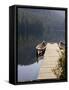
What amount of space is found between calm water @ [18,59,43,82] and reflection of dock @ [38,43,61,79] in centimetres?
5

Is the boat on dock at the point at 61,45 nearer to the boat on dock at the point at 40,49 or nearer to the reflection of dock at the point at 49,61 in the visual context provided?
the reflection of dock at the point at 49,61

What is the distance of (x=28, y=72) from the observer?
338cm

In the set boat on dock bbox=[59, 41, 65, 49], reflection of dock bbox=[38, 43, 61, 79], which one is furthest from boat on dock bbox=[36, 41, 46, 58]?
boat on dock bbox=[59, 41, 65, 49]

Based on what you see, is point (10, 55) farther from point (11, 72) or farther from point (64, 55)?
point (64, 55)

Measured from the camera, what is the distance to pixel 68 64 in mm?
3611

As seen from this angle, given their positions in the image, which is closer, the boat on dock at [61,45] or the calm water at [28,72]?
the calm water at [28,72]

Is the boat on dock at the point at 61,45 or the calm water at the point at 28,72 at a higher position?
the boat on dock at the point at 61,45

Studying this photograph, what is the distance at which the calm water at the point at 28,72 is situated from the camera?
10.9 ft

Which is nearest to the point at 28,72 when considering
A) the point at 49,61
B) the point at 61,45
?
the point at 49,61

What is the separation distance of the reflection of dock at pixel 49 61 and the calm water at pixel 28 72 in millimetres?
48

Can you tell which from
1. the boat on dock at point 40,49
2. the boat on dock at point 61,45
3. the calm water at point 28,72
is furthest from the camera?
the boat on dock at point 61,45

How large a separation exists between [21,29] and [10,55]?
31 cm

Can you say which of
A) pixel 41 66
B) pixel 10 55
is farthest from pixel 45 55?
pixel 10 55

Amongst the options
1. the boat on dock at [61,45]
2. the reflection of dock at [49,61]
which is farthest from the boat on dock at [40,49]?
the boat on dock at [61,45]
